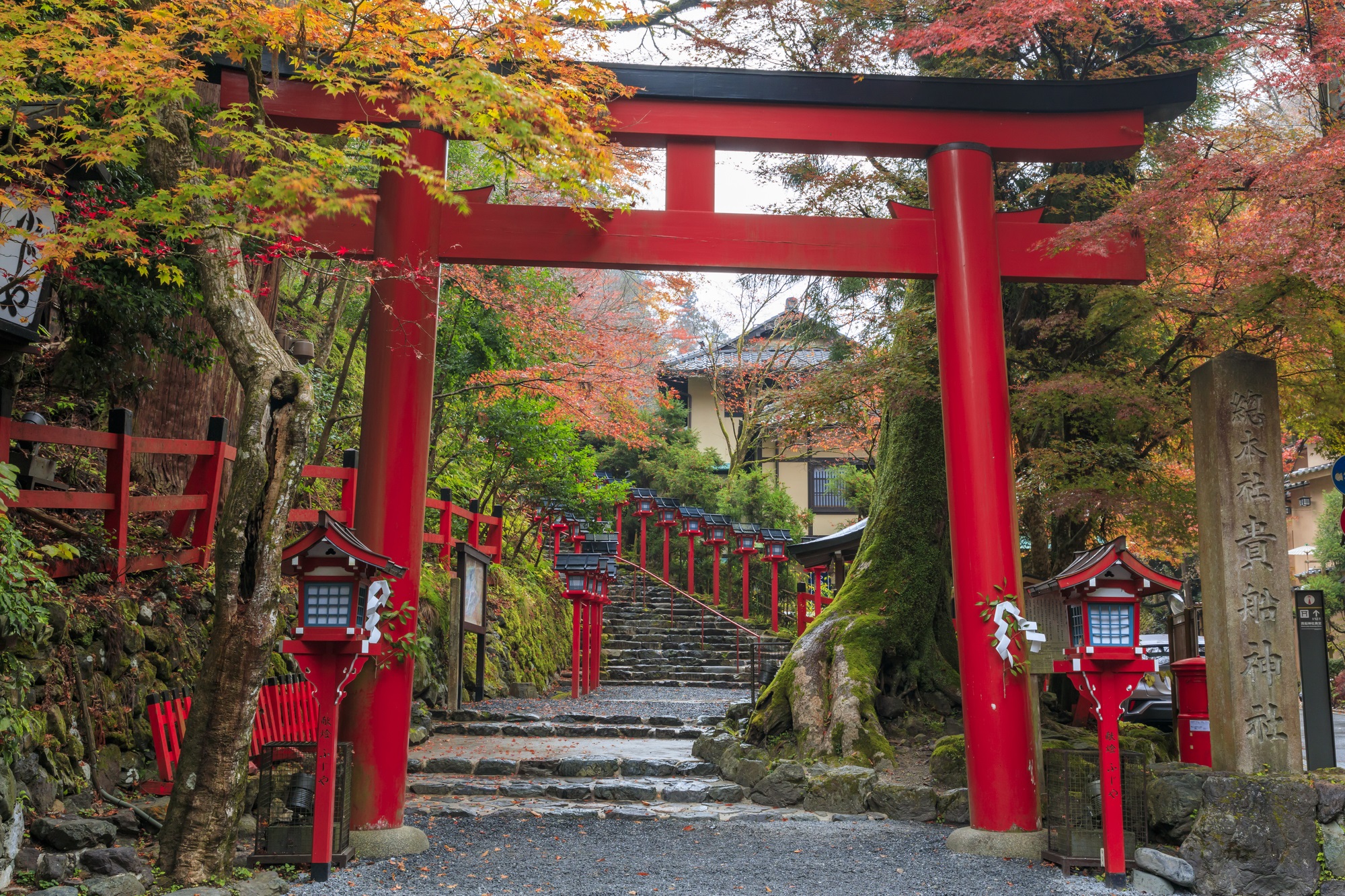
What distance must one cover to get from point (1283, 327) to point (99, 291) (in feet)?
28.3

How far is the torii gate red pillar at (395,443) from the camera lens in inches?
243

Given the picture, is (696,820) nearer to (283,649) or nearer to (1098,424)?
(283,649)

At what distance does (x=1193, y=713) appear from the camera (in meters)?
7.34

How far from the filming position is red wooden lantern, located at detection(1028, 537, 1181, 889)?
5.77 m

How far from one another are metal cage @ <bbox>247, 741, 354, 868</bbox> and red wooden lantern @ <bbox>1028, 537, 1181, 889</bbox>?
4.51 metres

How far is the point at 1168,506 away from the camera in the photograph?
8.12 m

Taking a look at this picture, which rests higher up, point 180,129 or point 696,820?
point 180,129

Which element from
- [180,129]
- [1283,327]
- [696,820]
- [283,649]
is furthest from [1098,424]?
[180,129]

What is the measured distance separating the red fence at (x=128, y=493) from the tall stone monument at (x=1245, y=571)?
576 cm

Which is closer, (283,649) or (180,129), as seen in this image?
(283,649)

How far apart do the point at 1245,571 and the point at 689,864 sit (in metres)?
3.96

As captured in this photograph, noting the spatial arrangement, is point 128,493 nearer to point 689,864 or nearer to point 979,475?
point 689,864

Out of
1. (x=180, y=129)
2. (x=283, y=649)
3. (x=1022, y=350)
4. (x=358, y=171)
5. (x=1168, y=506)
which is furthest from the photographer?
(x=358, y=171)

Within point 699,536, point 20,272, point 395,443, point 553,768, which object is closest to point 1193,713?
point 553,768
